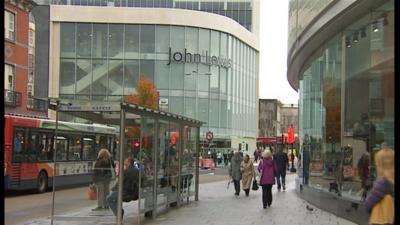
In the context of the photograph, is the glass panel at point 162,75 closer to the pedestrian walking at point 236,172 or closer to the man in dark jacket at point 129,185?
the pedestrian walking at point 236,172

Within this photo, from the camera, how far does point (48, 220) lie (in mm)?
13594

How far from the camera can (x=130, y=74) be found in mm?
62375

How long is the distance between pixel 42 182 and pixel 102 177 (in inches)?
409

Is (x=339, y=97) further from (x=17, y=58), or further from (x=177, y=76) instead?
(x=177, y=76)

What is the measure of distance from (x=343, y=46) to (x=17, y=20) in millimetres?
28051

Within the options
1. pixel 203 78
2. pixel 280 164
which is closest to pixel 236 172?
pixel 280 164

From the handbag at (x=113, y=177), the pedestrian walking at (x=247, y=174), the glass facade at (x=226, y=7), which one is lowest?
the pedestrian walking at (x=247, y=174)

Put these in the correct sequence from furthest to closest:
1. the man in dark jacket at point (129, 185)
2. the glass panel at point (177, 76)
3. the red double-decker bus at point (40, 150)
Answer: the glass panel at point (177, 76) → the red double-decker bus at point (40, 150) → the man in dark jacket at point (129, 185)

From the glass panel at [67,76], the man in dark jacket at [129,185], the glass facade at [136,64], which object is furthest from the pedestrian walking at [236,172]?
the glass panel at [67,76]

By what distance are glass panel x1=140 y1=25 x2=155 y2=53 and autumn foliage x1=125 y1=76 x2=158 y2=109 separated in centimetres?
515

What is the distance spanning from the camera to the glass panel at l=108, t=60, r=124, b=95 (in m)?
62.6

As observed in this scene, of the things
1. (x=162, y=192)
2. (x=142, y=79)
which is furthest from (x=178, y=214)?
(x=142, y=79)

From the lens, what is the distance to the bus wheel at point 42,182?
2248 cm

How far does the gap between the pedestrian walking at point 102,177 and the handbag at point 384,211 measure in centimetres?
783
